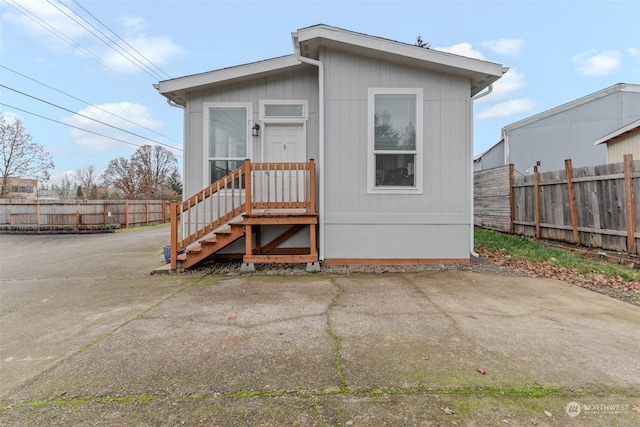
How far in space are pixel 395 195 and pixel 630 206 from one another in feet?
13.2

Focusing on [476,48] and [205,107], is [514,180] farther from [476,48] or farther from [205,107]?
[476,48]

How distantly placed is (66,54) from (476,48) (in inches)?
838

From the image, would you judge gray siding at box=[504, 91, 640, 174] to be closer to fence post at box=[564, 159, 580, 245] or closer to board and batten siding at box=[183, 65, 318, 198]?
fence post at box=[564, 159, 580, 245]

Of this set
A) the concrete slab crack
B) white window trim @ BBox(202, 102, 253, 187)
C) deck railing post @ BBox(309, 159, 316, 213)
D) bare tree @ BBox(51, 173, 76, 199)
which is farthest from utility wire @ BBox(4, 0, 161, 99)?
bare tree @ BBox(51, 173, 76, 199)

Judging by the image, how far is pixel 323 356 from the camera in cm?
247

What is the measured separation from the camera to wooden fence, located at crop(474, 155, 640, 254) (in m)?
5.45

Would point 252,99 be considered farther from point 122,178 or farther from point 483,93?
point 122,178

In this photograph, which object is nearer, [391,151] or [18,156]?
[391,151]

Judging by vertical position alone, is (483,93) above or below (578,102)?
below

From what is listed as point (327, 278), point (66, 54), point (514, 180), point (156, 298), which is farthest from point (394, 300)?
point (66, 54)

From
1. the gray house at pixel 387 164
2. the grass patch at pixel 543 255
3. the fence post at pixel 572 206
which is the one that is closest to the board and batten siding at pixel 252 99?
the gray house at pixel 387 164

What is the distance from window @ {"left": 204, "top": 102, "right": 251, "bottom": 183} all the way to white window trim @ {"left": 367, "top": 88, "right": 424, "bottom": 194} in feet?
8.34

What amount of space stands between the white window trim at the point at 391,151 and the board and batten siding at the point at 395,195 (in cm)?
8

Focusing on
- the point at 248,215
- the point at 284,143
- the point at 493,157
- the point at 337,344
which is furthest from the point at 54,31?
the point at 493,157
